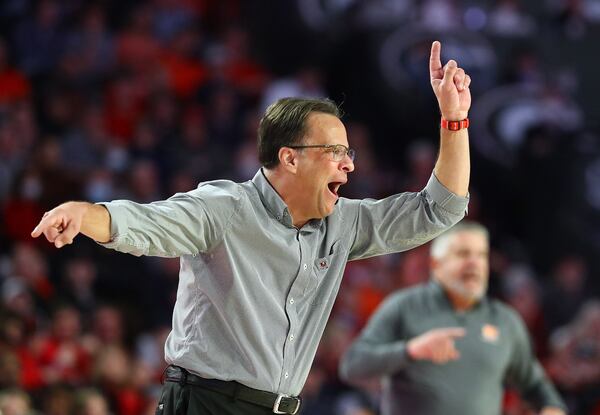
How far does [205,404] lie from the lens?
3.60 metres

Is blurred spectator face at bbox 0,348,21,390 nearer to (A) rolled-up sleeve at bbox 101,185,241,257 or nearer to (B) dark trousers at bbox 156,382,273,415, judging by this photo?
(B) dark trousers at bbox 156,382,273,415

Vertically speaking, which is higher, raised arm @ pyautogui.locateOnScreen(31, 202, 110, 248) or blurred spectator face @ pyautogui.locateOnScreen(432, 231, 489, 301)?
raised arm @ pyautogui.locateOnScreen(31, 202, 110, 248)

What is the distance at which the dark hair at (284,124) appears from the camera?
3763 millimetres

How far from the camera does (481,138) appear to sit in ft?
36.9

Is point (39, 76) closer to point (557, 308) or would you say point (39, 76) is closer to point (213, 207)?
point (557, 308)

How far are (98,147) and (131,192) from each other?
61 cm

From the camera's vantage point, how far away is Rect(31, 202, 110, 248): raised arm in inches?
117

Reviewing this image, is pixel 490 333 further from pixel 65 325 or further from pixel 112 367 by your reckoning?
pixel 65 325

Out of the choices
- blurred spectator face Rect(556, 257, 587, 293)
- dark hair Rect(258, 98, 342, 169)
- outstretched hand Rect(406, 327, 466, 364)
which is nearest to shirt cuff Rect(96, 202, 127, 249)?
dark hair Rect(258, 98, 342, 169)

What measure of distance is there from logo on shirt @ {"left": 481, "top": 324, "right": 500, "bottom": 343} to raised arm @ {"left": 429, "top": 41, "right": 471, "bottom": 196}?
6.92 feet

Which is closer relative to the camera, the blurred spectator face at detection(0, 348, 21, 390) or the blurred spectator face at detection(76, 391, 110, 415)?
the blurred spectator face at detection(0, 348, 21, 390)

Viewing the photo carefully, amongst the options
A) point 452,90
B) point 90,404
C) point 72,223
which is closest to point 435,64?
point 452,90

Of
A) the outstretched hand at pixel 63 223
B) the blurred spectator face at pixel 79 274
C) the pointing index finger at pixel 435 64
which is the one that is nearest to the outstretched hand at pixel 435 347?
the pointing index finger at pixel 435 64

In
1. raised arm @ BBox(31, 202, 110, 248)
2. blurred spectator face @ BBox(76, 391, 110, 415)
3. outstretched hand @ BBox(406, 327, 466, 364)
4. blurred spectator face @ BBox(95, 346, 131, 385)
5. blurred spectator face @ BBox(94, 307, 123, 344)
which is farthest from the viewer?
blurred spectator face @ BBox(94, 307, 123, 344)
